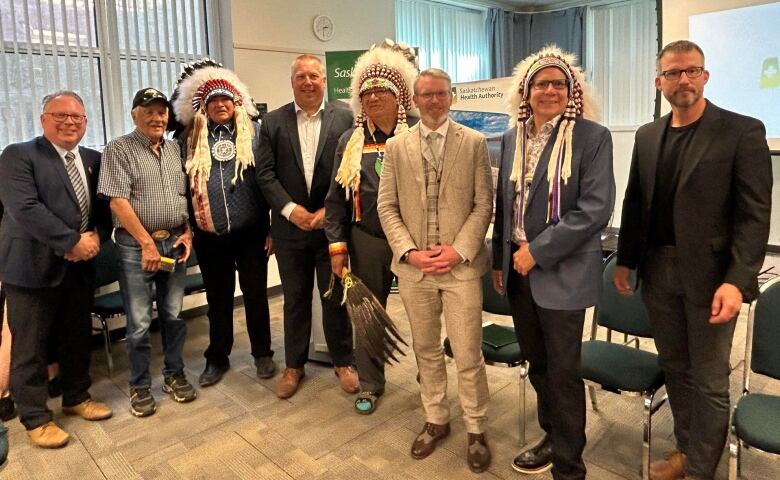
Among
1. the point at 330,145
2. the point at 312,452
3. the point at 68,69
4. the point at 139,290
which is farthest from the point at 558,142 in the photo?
the point at 68,69

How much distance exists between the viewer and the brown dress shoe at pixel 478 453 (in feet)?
7.64

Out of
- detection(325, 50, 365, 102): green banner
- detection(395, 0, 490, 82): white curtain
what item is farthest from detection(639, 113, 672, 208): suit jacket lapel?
detection(395, 0, 490, 82): white curtain

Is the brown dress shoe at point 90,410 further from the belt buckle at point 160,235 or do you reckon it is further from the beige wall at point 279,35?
the beige wall at point 279,35

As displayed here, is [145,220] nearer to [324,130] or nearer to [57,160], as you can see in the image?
[57,160]

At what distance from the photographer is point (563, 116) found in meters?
1.98

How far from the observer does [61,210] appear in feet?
8.84

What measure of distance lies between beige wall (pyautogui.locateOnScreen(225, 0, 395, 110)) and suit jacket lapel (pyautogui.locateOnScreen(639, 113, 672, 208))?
3.77 metres

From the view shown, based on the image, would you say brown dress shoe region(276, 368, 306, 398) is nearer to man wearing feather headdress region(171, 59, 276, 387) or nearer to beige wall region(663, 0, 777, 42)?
man wearing feather headdress region(171, 59, 276, 387)

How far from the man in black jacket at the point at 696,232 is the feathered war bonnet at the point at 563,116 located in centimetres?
26

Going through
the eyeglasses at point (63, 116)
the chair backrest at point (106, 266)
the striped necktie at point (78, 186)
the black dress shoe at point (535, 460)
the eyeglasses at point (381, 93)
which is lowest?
the black dress shoe at point (535, 460)

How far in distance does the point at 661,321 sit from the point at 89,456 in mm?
2500

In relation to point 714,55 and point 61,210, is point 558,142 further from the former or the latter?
point 714,55

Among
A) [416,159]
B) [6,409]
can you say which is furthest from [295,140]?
[6,409]

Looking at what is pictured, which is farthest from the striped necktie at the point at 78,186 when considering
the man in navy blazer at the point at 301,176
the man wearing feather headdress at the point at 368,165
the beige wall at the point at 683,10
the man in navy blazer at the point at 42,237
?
the beige wall at the point at 683,10
